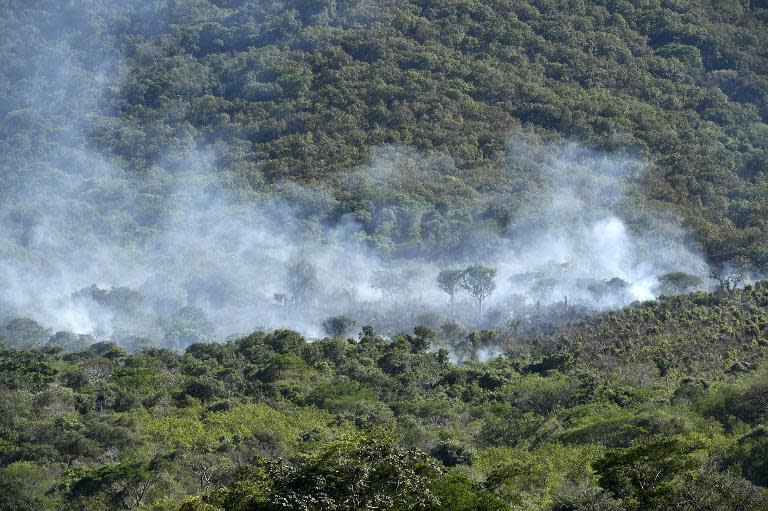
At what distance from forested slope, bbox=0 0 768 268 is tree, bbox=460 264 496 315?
1960 centimetres

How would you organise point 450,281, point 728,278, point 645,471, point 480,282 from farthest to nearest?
1. point 450,281
2. point 480,282
3. point 728,278
4. point 645,471

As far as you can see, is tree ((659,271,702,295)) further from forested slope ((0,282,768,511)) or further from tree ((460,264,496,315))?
tree ((460,264,496,315))

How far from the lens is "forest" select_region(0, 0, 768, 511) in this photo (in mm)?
50094

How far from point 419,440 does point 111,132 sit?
12536cm

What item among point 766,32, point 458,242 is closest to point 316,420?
point 458,242

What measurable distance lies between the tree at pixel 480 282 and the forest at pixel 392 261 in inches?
9.9

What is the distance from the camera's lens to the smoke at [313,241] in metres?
112

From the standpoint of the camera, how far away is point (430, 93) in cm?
16225

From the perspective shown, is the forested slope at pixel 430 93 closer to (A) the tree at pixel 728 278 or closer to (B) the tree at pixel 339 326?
(A) the tree at pixel 728 278

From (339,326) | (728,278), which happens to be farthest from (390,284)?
(728,278)

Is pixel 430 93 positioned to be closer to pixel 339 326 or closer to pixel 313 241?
pixel 313 241

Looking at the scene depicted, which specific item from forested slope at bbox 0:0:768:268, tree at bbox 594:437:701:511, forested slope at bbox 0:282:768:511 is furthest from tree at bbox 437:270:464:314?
tree at bbox 594:437:701:511

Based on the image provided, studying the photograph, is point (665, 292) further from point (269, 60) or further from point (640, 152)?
point (269, 60)

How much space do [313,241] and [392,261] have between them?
994 cm
